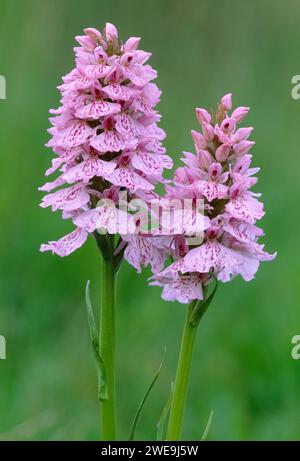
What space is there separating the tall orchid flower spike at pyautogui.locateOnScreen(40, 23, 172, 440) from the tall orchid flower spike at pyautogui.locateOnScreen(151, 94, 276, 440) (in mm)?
76

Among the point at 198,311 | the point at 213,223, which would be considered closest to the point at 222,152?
the point at 213,223

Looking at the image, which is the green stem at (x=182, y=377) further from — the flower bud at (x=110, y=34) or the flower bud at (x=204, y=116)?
the flower bud at (x=110, y=34)

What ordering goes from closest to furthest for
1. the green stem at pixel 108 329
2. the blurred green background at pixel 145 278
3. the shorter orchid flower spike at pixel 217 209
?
1. the shorter orchid flower spike at pixel 217 209
2. the green stem at pixel 108 329
3. the blurred green background at pixel 145 278

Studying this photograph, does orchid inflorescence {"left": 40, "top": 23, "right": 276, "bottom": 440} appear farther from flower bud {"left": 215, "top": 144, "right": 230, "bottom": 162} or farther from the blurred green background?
the blurred green background

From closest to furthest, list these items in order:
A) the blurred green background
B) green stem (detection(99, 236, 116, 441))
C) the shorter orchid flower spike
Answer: the shorter orchid flower spike
green stem (detection(99, 236, 116, 441))
the blurred green background

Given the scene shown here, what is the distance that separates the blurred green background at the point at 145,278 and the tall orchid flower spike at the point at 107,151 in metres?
1.02

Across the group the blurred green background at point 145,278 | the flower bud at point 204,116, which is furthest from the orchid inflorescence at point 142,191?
the blurred green background at point 145,278

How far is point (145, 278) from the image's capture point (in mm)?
4266

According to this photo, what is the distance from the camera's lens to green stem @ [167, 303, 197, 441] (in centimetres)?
218

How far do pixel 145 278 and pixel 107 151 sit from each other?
7.05 feet

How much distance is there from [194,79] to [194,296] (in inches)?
156

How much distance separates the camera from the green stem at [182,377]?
218 cm

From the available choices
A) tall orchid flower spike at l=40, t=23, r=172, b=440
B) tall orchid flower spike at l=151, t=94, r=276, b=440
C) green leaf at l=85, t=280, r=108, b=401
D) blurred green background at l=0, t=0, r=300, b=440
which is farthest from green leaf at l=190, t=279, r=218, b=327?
blurred green background at l=0, t=0, r=300, b=440

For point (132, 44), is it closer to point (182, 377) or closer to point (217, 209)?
point (217, 209)
